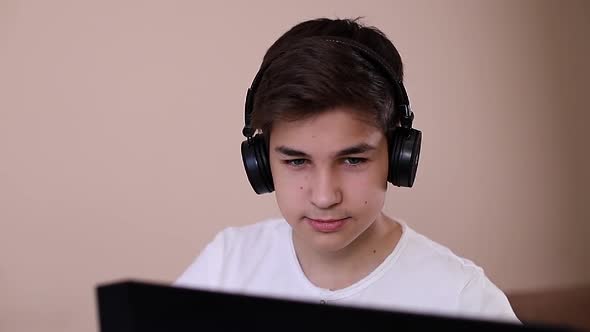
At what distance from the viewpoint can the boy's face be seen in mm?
938

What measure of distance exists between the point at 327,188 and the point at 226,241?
42 centimetres

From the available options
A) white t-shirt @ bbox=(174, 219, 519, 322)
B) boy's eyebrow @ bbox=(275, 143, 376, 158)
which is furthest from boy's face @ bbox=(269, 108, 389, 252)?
white t-shirt @ bbox=(174, 219, 519, 322)

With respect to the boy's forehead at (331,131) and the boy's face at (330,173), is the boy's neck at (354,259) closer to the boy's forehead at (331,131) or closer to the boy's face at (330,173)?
the boy's face at (330,173)

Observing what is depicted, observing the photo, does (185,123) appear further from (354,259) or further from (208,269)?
(354,259)

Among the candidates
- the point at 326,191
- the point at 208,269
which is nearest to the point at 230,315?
the point at 326,191

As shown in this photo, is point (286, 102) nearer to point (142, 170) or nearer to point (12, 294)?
point (142, 170)

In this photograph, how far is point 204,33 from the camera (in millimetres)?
1712

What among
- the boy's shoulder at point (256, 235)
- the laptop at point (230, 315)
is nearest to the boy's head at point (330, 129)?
the boy's shoulder at point (256, 235)

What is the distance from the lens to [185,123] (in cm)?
173

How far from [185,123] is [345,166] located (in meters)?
0.86

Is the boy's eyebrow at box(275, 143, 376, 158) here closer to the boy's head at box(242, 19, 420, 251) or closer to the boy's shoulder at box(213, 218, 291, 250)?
the boy's head at box(242, 19, 420, 251)

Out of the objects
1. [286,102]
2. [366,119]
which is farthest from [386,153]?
[286,102]

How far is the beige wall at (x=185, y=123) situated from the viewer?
1.65 m

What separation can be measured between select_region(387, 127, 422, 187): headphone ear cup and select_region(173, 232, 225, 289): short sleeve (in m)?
0.44
